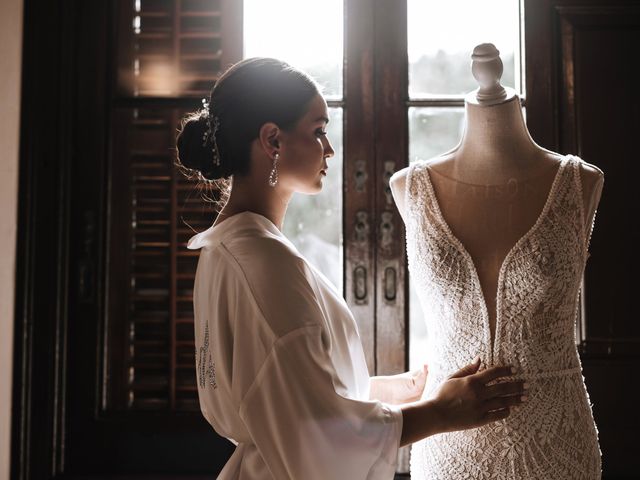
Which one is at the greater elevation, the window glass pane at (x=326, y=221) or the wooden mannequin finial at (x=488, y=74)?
the wooden mannequin finial at (x=488, y=74)

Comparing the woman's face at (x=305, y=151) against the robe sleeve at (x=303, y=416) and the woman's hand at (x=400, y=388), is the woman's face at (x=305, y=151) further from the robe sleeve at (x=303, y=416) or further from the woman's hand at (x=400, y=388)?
the woman's hand at (x=400, y=388)

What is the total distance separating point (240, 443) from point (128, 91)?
1.42 meters

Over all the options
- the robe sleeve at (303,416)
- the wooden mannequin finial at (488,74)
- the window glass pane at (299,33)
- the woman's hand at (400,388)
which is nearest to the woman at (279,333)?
the robe sleeve at (303,416)

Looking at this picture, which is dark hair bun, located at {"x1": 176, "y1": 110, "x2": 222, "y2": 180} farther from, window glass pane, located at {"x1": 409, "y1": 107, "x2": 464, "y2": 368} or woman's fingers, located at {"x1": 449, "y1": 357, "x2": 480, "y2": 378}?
window glass pane, located at {"x1": 409, "y1": 107, "x2": 464, "y2": 368}

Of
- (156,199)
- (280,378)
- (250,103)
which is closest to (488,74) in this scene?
(250,103)

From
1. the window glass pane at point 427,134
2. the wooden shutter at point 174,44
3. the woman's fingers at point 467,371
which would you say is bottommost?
the woman's fingers at point 467,371

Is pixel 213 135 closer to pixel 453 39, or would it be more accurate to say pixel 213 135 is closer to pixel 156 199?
pixel 156 199

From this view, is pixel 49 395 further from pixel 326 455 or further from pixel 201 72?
pixel 326 455

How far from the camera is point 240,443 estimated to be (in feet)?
3.43

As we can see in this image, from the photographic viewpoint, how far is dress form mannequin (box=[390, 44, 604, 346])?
1.19 meters

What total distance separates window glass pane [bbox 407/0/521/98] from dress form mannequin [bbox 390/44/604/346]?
861mm

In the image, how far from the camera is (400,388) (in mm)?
1327

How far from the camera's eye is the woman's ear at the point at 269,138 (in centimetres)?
106

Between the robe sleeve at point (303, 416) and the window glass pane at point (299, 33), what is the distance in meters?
1.37
